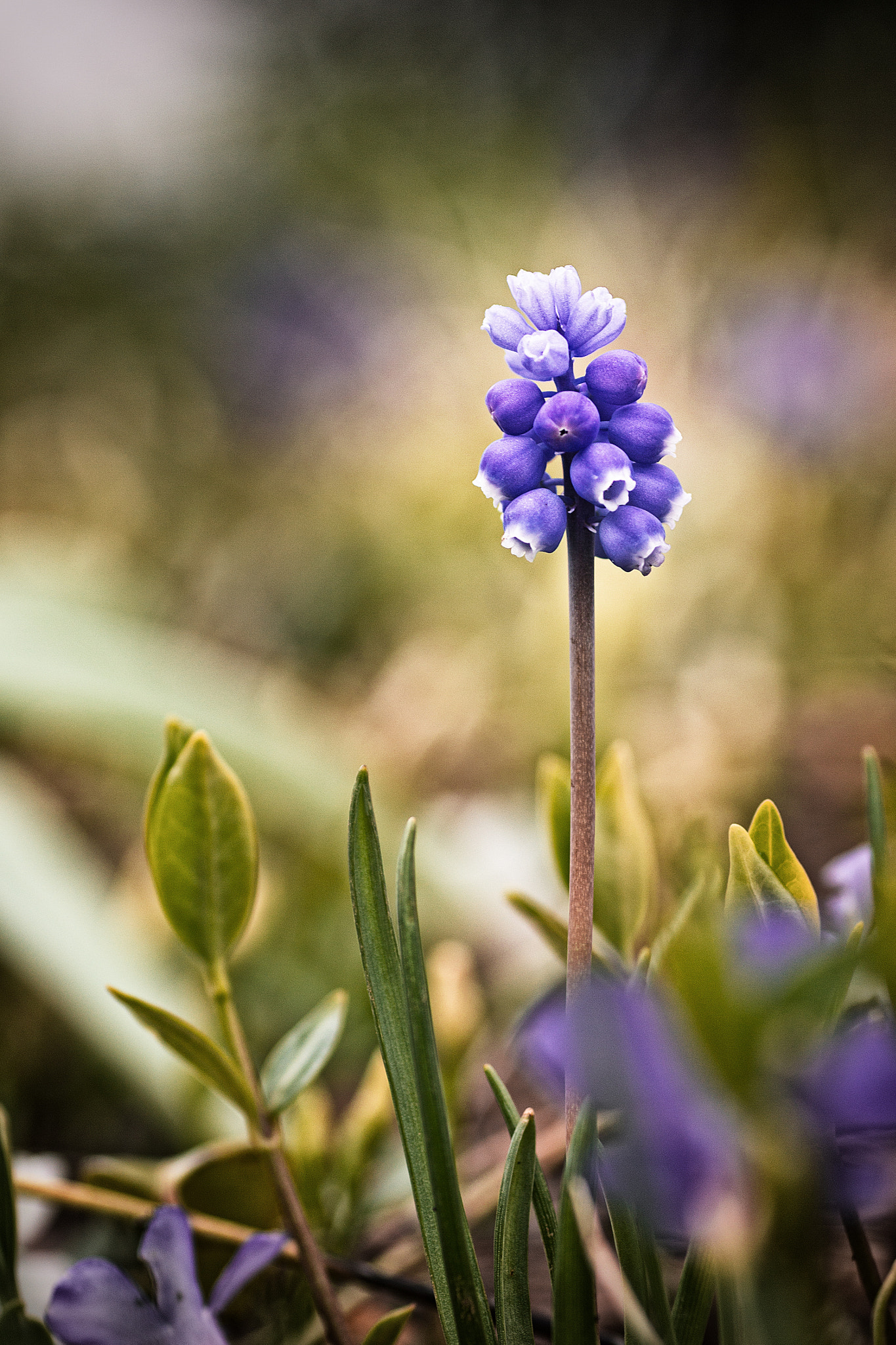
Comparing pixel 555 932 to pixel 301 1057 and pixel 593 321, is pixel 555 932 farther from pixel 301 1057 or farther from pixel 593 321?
pixel 593 321

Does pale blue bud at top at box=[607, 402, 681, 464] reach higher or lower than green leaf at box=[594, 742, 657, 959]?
higher

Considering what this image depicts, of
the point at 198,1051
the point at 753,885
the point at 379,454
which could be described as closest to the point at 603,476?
the point at 753,885

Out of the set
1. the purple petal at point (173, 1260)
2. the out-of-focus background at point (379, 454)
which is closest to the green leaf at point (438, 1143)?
the purple petal at point (173, 1260)

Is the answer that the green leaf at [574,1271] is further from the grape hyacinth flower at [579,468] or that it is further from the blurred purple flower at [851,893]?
the blurred purple flower at [851,893]

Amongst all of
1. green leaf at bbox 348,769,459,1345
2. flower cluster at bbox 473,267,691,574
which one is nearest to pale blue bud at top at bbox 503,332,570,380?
flower cluster at bbox 473,267,691,574

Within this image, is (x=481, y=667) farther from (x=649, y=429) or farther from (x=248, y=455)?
(x=248, y=455)

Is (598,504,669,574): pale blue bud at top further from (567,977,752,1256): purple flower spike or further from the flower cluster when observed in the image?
(567,977,752,1256): purple flower spike

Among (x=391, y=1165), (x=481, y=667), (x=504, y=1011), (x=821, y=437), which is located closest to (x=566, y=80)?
(x=821, y=437)
